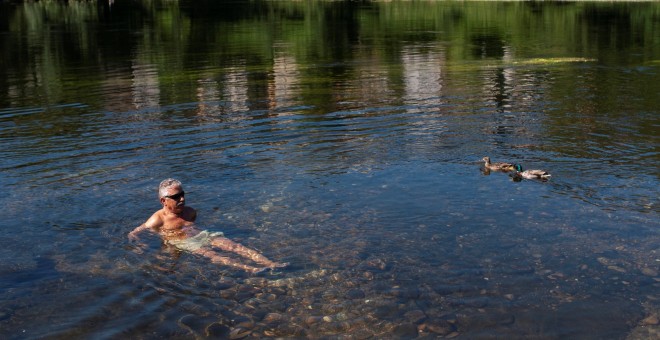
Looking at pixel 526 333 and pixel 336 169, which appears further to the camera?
pixel 336 169

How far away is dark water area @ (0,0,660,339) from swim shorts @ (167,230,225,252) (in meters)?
0.21

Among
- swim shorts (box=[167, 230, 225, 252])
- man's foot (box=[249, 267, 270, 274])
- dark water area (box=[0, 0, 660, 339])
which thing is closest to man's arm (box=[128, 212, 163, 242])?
dark water area (box=[0, 0, 660, 339])

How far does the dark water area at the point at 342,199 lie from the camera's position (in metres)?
11.4

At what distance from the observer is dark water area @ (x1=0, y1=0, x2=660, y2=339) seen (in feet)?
37.4

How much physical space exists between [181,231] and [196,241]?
68 centimetres

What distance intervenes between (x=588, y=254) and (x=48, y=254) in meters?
Answer: 9.84

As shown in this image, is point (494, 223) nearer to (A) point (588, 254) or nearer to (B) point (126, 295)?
(A) point (588, 254)

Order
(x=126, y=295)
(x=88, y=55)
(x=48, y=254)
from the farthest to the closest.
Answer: (x=88, y=55) → (x=48, y=254) → (x=126, y=295)

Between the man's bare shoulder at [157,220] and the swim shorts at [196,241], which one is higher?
the man's bare shoulder at [157,220]

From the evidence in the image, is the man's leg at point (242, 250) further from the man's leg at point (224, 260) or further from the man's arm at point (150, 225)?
the man's arm at point (150, 225)

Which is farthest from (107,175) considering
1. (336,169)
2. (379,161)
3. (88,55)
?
(88,55)

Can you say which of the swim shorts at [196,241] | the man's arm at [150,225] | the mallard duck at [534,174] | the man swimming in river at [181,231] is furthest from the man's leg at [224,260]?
the mallard duck at [534,174]

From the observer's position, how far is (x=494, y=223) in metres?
15.1

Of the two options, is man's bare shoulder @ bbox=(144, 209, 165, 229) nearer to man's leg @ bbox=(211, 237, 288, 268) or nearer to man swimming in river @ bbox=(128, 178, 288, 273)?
man swimming in river @ bbox=(128, 178, 288, 273)
